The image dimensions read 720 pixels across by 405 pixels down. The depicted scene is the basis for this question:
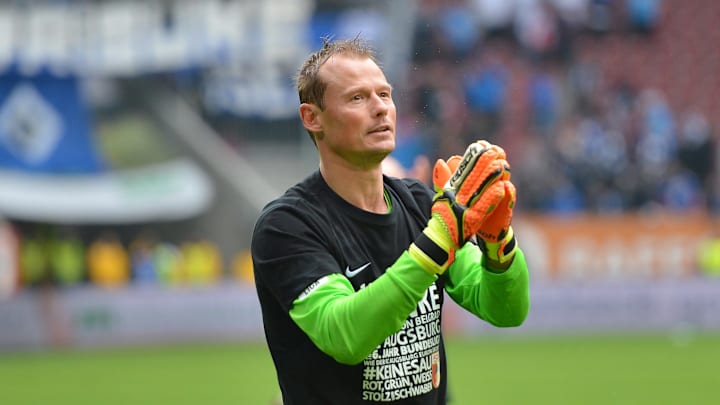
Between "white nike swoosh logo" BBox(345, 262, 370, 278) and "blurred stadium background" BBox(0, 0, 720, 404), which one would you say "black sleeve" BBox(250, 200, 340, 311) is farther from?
"blurred stadium background" BBox(0, 0, 720, 404)

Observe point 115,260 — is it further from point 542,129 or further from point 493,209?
point 493,209

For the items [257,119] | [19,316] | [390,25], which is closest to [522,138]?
[390,25]

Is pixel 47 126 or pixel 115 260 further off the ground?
pixel 47 126

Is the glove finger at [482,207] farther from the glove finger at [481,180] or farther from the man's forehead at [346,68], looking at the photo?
the man's forehead at [346,68]

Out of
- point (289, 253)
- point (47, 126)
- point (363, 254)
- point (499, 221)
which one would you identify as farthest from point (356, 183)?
point (47, 126)

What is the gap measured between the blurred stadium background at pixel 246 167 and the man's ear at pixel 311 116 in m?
15.2

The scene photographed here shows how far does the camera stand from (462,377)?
1535cm

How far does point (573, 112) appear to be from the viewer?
1022 inches

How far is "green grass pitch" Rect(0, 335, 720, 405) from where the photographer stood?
13.4 meters

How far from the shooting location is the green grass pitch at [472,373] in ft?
44.1

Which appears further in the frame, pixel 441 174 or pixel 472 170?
pixel 441 174

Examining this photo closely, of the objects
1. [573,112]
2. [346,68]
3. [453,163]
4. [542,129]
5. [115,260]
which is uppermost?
[573,112]

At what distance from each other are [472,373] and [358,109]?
40.8ft

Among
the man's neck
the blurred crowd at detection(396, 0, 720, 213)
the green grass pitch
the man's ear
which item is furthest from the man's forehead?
the blurred crowd at detection(396, 0, 720, 213)
